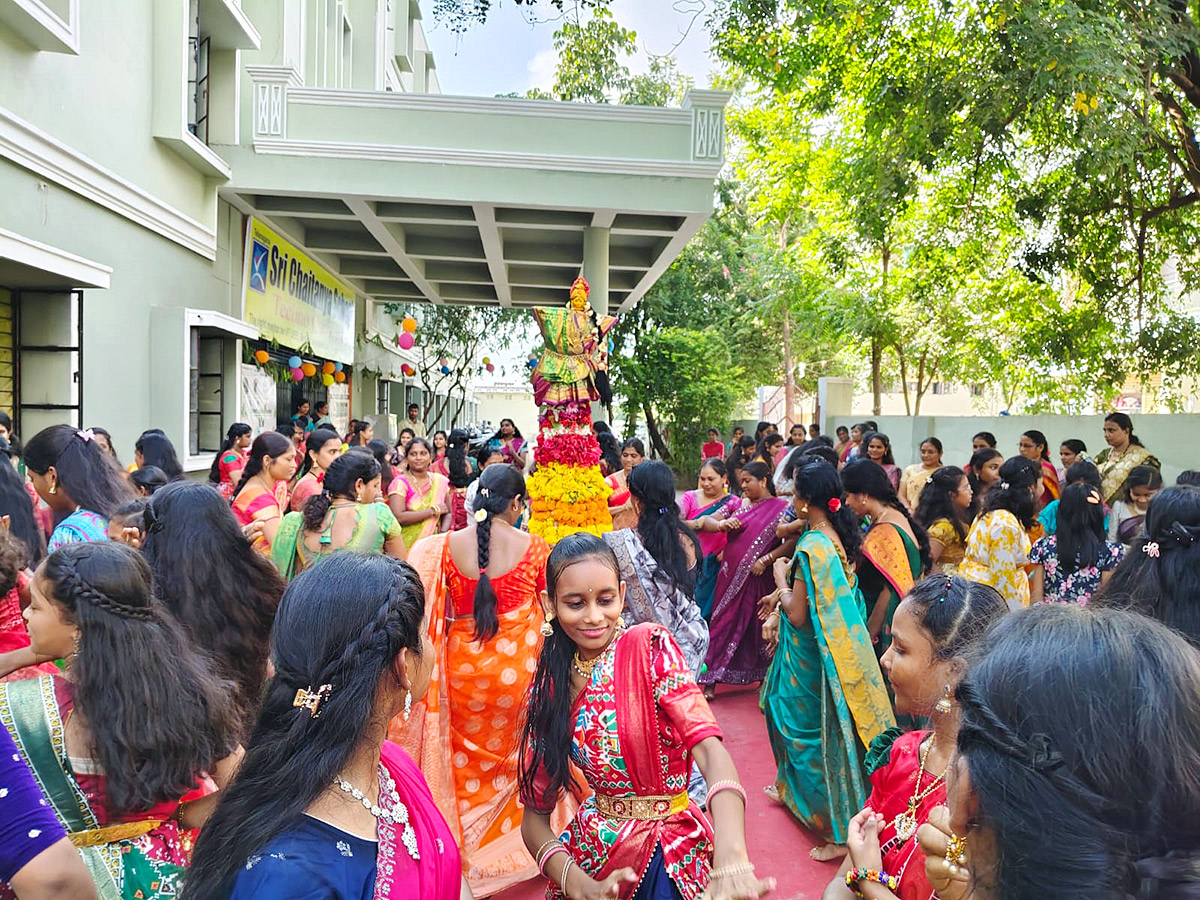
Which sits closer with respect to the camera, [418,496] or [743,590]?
[743,590]

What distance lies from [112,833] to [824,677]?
2.73 metres

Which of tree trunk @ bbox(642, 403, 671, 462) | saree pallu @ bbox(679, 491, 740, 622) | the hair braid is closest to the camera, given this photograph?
the hair braid

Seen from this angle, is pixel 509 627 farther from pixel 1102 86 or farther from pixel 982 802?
pixel 1102 86

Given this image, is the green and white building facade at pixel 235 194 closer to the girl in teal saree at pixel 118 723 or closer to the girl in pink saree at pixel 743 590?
the girl in teal saree at pixel 118 723

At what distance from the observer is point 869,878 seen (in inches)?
65.4

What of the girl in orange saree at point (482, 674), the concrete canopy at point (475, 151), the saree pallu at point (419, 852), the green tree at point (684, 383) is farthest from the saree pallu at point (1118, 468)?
the green tree at point (684, 383)

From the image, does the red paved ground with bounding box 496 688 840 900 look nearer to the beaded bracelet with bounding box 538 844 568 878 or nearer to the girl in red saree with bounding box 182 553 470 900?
the beaded bracelet with bounding box 538 844 568 878

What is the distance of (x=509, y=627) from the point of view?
146 inches

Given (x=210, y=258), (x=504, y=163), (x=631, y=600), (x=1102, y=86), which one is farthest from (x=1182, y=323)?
(x=210, y=258)

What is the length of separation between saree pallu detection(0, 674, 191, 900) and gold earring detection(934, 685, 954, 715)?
162 centimetres

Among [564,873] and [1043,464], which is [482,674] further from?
[1043,464]

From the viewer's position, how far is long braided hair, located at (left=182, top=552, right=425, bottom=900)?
1296mm

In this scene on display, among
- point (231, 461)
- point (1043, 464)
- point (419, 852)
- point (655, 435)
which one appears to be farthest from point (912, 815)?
point (655, 435)

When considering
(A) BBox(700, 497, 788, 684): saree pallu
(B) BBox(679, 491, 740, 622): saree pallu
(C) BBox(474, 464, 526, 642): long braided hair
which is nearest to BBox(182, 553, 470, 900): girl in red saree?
(C) BBox(474, 464, 526, 642): long braided hair
